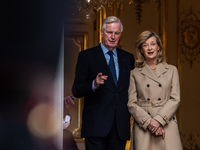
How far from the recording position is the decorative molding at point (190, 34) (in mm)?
5336

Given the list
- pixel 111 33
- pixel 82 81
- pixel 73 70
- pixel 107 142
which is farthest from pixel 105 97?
pixel 73 70

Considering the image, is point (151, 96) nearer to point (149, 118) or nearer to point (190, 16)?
point (149, 118)

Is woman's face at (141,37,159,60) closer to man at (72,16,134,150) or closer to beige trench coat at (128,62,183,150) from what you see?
beige trench coat at (128,62,183,150)

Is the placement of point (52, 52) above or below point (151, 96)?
above

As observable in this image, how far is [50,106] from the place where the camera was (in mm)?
718

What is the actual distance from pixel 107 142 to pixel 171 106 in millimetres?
503

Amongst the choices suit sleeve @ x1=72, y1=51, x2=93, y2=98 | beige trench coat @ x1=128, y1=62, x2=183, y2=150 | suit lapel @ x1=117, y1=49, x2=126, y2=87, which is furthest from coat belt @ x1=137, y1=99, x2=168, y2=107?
suit sleeve @ x1=72, y1=51, x2=93, y2=98

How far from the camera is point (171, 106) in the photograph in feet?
6.89

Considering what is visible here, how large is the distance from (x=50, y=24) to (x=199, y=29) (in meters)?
5.08

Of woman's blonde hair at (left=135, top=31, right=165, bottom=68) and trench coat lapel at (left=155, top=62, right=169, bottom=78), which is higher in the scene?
woman's blonde hair at (left=135, top=31, right=165, bottom=68)

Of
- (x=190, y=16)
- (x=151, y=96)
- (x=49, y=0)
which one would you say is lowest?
(x=151, y=96)

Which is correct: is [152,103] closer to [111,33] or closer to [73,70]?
[111,33]

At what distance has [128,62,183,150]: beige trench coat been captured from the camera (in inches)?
82.5

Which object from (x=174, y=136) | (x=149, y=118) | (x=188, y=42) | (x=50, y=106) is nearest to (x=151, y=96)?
(x=149, y=118)
